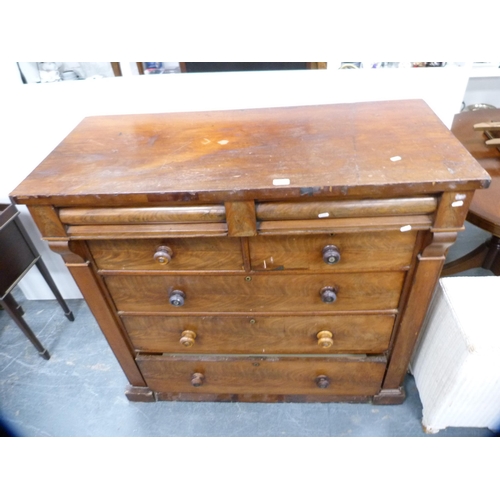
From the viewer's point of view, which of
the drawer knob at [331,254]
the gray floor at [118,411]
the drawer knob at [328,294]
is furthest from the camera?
the gray floor at [118,411]

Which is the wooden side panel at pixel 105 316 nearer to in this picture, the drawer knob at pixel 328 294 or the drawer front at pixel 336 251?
the drawer front at pixel 336 251

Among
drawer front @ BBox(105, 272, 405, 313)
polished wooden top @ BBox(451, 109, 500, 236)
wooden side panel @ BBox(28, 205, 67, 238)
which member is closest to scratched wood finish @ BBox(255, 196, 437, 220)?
drawer front @ BBox(105, 272, 405, 313)

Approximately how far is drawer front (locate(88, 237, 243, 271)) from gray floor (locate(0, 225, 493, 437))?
75 centimetres

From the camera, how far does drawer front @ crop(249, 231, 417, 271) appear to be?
0.93 m

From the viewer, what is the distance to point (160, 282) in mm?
1066

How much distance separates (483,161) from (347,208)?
0.76 metres

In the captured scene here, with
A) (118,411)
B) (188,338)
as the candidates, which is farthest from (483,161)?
(118,411)

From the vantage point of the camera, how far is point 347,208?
2.77 feet

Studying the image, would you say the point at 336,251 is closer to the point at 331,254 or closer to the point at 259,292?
the point at 331,254

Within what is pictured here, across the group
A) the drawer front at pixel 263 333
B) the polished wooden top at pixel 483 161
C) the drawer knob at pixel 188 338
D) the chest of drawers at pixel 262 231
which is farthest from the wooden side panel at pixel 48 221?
the polished wooden top at pixel 483 161

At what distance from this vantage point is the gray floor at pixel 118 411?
138 centimetres

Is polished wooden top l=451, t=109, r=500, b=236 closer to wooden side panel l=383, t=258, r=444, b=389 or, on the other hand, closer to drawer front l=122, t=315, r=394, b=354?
wooden side panel l=383, t=258, r=444, b=389

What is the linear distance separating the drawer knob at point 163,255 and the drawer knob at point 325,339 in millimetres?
536
